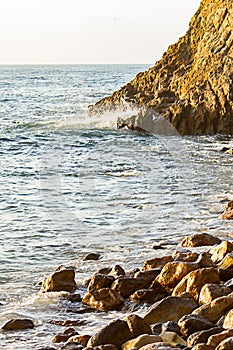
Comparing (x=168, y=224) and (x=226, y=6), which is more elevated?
(x=226, y=6)

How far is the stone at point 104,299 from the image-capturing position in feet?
21.1

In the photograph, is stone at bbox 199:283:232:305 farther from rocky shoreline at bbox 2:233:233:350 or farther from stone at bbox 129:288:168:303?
stone at bbox 129:288:168:303

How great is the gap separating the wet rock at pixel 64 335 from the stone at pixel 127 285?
98 centimetres

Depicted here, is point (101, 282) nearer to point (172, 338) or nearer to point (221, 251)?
point (221, 251)

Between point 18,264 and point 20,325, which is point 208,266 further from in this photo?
point 18,264

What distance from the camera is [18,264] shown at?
8.69 m

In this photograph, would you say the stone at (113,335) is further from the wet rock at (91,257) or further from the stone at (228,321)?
the wet rock at (91,257)

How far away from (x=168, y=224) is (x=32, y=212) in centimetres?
260

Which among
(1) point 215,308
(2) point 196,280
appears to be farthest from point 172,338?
(2) point 196,280

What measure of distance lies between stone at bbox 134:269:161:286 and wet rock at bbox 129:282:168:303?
0.80ft

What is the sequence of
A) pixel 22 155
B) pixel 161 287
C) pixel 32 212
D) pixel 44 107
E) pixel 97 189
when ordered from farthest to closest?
pixel 44 107, pixel 22 155, pixel 97 189, pixel 32 212, pixel 161 287

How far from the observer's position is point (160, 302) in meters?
5.79

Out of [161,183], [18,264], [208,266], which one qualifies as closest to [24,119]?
[161,183]

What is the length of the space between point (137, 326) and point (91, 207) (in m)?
6.99
